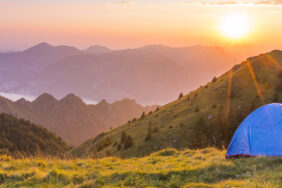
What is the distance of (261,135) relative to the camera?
11914 mm

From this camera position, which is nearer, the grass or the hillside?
the grass

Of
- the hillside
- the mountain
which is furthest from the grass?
the hillside

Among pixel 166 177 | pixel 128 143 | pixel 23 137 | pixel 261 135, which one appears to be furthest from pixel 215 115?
pixel 23 137

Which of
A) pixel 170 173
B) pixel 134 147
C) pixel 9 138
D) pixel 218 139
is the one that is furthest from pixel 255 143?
pixel 9 138

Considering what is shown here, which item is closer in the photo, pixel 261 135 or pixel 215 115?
pixel 261 135

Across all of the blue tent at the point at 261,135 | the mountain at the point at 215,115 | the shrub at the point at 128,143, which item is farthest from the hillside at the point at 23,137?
the blue tent at the point at 261,135

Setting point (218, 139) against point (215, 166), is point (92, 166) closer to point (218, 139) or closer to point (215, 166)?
point (215, 166)

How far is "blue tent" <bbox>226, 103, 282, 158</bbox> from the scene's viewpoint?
37.1ft

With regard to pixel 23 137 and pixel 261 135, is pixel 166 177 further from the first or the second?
pixel 23 137

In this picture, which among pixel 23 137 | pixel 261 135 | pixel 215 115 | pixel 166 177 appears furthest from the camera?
pixel 23 137

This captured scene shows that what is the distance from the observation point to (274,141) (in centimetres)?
1134

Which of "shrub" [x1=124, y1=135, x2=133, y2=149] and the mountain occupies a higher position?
the mountain

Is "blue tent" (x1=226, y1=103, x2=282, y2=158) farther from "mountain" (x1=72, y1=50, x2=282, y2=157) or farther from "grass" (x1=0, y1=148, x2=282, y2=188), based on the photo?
"mountain" (x1=72, y1=50, x2=282, y2=157)

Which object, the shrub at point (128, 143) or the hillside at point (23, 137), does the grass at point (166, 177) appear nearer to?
the shrub at point (128, 143)
